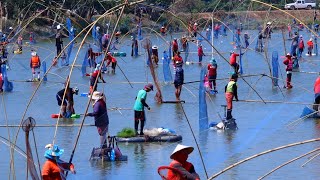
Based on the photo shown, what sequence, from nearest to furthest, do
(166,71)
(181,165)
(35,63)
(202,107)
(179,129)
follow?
(181,165) < (202,107) < (179,129) < (166,71) < (35,63)

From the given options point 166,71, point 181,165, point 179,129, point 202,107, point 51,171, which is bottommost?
point 179,129

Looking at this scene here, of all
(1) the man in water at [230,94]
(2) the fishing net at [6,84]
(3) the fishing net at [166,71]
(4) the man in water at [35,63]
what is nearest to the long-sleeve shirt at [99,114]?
(1) the man in water at [230,94]

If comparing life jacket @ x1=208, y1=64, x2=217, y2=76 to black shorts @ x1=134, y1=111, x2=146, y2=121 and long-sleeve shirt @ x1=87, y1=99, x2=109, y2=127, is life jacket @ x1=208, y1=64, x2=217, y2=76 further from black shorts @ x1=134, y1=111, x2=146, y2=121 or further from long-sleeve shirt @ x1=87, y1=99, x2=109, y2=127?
long-sleeve shirt @ x1=87, y1=99, x2=109, y2=127

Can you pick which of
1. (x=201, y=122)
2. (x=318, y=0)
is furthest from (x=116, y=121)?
(x=318, y=0)

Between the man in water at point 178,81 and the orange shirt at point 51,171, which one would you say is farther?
the man in water at point 178,81

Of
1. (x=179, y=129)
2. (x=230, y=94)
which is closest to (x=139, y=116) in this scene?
(x=179, y=129)

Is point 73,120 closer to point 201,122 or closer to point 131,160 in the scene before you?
point 201,122

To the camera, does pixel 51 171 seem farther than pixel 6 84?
No

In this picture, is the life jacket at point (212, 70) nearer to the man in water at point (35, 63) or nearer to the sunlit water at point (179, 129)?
the sunlit water at point (179, 129)

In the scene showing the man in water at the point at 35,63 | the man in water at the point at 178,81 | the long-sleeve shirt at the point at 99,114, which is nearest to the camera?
the long-sleeve shirt at the point at 99,114

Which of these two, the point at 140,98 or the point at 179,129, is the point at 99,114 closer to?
the point at 140,98

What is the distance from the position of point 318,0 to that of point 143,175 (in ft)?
237

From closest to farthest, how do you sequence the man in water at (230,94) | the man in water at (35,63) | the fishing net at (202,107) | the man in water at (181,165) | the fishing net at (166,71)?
the man in water at (181,165), the fishing net at (202,107), the man in water at (230,94), the fishing net at (166,71), the man in water at (35,63)

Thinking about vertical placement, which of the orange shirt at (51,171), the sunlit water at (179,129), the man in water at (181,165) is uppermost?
the man in water at (181,165)
